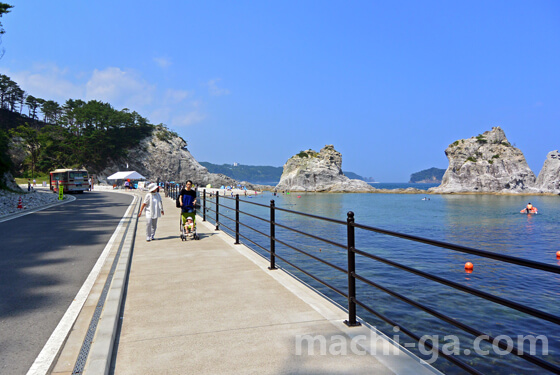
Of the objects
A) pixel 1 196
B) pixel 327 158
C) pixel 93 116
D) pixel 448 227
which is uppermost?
pixel 93 116

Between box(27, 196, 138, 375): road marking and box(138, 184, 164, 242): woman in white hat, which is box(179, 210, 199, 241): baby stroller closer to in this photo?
box(138, 184, 164, 242): woman in white hat

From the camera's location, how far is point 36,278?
6.97m

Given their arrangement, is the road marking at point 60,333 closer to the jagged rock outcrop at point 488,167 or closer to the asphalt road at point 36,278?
the asphalt road at point 36,278

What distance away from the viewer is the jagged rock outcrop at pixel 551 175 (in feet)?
325

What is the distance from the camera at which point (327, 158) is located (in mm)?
130250

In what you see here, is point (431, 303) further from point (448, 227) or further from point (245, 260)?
point (448, 227)

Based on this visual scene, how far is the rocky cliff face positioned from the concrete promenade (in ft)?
340

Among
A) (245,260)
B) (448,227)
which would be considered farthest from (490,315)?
(448,227)

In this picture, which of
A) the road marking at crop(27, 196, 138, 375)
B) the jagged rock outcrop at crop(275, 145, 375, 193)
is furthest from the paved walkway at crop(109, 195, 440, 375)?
the jagged rock outcrop at crop(275, 145, 375, 193)

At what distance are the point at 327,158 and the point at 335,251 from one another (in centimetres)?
11317

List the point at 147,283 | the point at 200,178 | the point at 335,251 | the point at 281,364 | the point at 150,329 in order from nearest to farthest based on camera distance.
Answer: the point at 281,364 → the point at 150,329 → the point at 147,283 → the point at 335,251 → the point at 200,178

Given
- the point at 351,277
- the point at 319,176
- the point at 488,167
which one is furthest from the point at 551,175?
the point at 351,277

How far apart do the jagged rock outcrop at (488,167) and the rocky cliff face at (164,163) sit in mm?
68133

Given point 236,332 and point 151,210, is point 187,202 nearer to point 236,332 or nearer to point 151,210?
point 151,210
